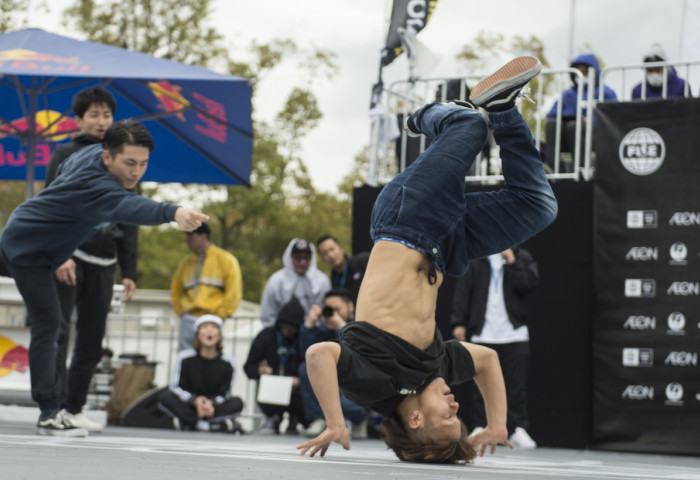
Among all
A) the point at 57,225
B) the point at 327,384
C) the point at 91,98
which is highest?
the point at 91,98

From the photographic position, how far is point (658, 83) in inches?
360

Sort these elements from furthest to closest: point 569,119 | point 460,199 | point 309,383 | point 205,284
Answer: point 205,284 < point 569,119 < point 309,383 < point 460,199

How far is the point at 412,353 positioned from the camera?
448 centimetres

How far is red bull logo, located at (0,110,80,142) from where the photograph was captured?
31.6 feet

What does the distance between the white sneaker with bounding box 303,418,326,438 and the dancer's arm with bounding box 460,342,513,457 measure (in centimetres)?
413

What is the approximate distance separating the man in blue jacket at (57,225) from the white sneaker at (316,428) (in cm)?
333

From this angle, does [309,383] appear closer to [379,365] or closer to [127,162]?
[127,162]

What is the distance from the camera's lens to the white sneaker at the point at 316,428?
29.1 ft

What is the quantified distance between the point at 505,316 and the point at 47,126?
4.77 metres

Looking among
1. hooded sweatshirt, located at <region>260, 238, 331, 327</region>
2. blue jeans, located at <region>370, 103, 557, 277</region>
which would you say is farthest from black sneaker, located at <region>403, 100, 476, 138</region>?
hooded sweatshirt, located at <region>260, 238, 331, 327</region>

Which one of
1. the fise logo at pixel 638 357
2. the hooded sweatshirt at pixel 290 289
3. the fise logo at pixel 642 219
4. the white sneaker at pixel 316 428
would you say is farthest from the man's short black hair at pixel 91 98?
the fise logo at pixel 638 357

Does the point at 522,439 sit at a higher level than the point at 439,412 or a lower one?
lower

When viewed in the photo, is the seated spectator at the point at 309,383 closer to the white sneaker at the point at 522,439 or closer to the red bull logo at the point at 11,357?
the white sneaker at the point at 522,439

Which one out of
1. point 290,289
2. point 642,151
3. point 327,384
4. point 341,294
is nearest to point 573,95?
point 642,151
